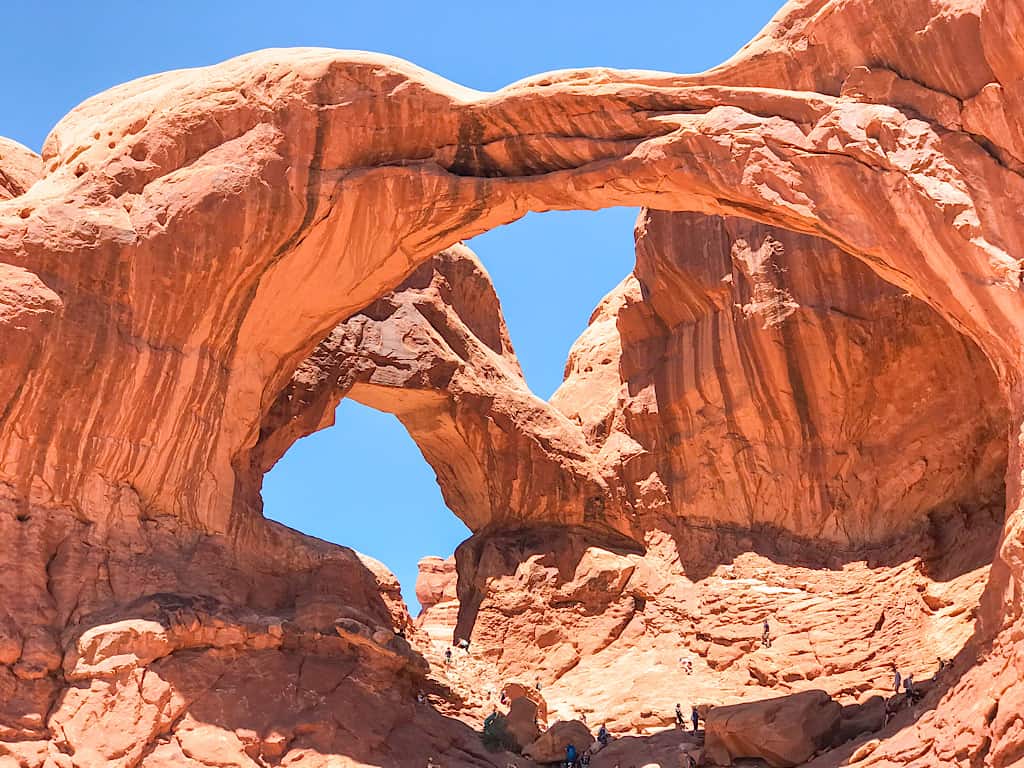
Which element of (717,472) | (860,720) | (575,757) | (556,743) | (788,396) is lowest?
(575,757)

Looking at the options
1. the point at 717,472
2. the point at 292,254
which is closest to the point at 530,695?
the point at 717,472

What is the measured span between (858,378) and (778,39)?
325 inches

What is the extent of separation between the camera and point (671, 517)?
28.3m

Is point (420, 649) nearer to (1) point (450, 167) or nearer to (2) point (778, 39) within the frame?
(1) point (450, 167)

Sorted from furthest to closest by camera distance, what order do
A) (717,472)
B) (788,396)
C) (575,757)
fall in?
(717,472), (788,396), (575,757)

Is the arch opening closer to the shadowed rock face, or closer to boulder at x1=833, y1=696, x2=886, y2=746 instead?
boulder at x1=833, y1=696, x2=886, y2=746

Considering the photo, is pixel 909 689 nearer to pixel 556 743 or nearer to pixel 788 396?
pixel 556 743

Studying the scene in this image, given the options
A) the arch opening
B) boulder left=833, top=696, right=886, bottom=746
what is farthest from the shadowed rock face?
the arch opening

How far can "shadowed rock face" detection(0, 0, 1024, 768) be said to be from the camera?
60.4 ft

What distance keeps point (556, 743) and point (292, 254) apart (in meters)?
9.20

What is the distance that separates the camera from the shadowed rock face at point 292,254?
60.4 ft

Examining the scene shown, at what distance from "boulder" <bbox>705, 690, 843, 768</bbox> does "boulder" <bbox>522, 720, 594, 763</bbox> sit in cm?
232

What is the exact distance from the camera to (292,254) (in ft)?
70.8

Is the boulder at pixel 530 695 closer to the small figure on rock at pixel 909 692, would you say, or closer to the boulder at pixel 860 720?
the boulder at pixel 860 720
